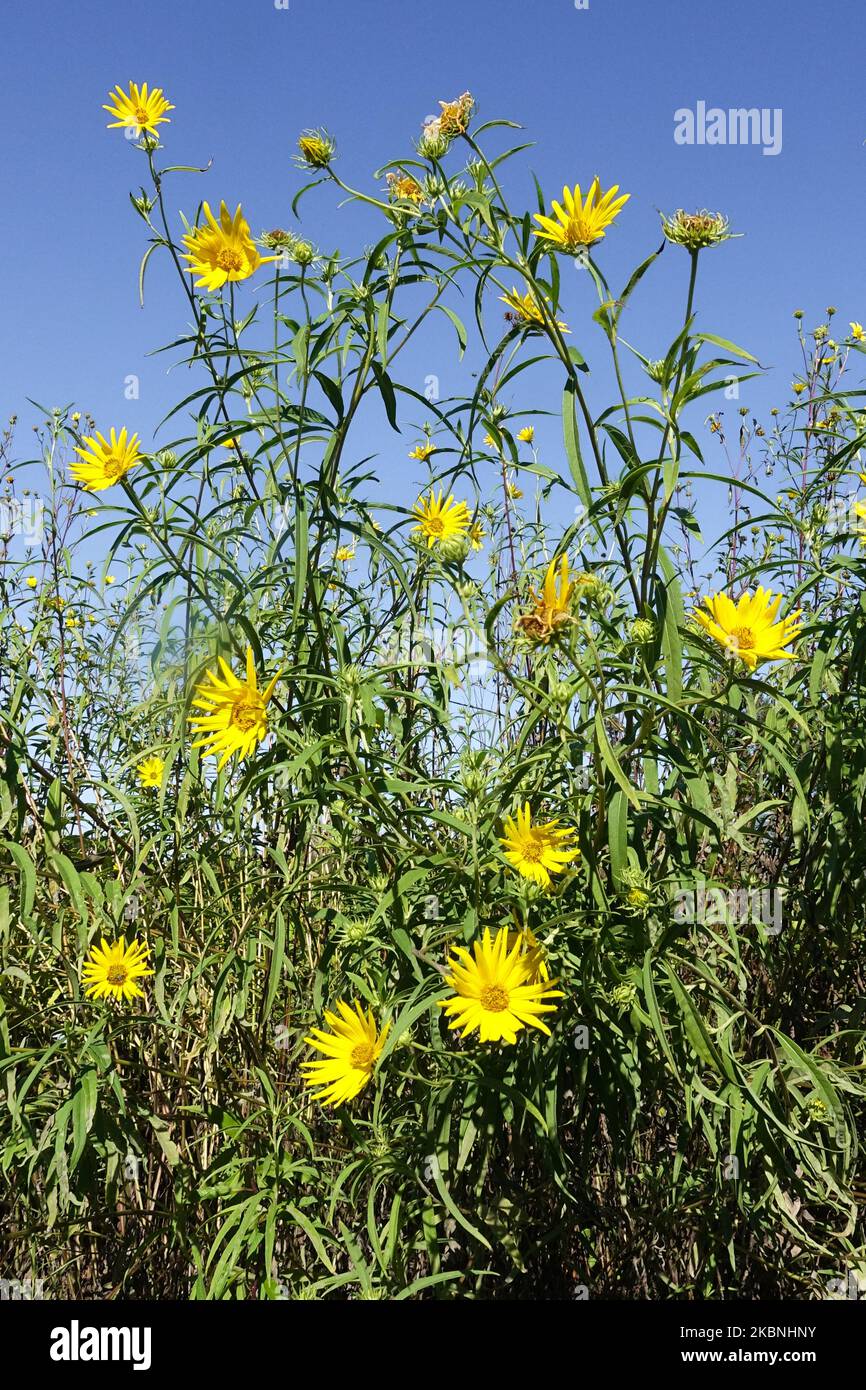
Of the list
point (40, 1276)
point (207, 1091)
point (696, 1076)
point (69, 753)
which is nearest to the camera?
point (696, 1076)

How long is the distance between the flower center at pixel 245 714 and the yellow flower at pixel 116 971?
44cm

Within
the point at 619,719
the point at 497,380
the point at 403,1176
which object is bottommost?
the point at 403,1176

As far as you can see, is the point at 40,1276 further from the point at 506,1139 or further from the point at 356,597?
the point at 356,597

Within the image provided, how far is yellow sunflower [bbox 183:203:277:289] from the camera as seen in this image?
131 cm

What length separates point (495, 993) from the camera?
1.05 meters

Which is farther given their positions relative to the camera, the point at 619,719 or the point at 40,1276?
the point at 40,1276

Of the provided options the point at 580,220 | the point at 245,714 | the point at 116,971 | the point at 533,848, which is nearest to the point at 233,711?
the point at 245,714

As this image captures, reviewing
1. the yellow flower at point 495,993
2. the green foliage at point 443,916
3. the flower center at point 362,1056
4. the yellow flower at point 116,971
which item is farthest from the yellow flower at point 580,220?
the yellow flower at point 116,971

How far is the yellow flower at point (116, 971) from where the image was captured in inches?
55.3

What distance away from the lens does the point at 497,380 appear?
124cm

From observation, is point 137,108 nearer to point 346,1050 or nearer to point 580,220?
point 580,220

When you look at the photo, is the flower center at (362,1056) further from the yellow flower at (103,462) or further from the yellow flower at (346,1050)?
the yellow flower at (103,462)
